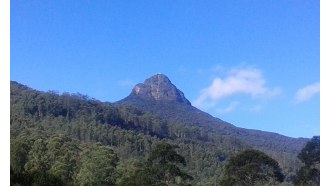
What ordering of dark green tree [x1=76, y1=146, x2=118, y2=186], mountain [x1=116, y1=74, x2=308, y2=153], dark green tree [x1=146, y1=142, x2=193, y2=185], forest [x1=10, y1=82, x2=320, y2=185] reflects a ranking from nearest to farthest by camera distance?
forest [x1=10, y1=82, x2=320, y2=185] → dark green tree [x1=146, y1=142, x2=193, y2=185] → dark green tree [x1=76, y1=146, x2=118, y2=186] → mountain [x1=116, y1=74, x2=308, y2=153]

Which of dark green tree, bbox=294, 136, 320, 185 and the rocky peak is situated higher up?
the rocky peak

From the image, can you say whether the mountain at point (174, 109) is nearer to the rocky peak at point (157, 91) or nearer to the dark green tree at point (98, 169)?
the rocky peak at point (157, 91)

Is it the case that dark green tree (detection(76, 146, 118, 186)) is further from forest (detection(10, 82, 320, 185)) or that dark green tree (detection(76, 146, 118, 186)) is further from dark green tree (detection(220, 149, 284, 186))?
dark green tree (detection(220, 149, 284, 186))

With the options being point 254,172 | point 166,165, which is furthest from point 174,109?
point 166,165

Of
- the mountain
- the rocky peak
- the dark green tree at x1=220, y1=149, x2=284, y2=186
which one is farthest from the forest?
the rocky peak

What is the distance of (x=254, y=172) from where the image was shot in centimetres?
953

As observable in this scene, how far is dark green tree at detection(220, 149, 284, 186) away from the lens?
31.2ft

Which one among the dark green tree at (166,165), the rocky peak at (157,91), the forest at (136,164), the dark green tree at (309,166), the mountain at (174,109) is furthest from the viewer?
the rocky peak at (157,91)

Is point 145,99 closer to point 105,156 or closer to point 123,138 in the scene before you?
point 123,138

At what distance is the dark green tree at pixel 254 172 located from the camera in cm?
951

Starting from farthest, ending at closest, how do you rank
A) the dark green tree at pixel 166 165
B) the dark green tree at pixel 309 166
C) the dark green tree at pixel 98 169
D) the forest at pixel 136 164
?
the dark green tree at pixel 98 169
the dark green tree at pixel 166 165
the forest at pixel 136 164
the dark green tree at pixel 309 166

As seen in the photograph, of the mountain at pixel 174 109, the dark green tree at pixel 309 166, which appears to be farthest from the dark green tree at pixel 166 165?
the mountain at pixel 174 109
